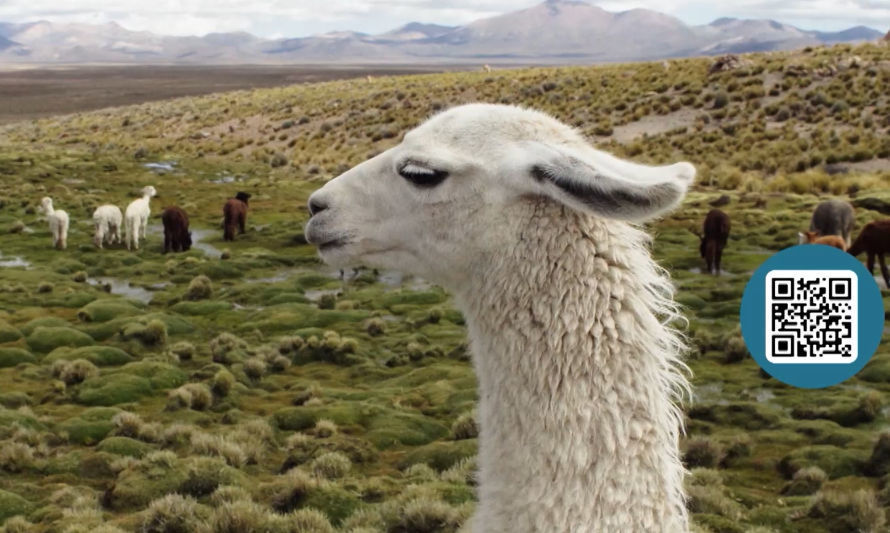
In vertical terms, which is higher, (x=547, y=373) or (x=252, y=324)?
(x=547, y=373)

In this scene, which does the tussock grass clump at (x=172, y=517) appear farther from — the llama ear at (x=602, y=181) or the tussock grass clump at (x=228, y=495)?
the llama ear at (x=602, y=181)

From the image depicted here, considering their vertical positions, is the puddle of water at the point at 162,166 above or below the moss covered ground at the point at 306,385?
above

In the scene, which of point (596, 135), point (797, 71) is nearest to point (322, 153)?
point (596, 135)

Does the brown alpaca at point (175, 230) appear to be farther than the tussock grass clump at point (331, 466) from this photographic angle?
Yes

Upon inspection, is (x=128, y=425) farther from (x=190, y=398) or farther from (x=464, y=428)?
(x=464, y=428)

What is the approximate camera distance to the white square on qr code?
5.98 metres

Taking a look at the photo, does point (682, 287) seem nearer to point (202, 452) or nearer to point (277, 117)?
point (202, 452)

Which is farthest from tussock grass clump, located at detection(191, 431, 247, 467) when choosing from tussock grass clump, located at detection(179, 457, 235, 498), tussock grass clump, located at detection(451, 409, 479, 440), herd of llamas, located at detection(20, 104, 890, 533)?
herd of llamas, located at detection(20, 104, 890, 533)

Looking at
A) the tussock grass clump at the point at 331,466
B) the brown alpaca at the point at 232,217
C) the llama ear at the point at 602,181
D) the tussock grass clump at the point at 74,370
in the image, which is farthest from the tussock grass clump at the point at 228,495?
the brown alpaca at the point at 232,217

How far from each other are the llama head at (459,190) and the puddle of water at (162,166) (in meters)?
33.7

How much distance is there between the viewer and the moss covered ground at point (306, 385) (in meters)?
6.40

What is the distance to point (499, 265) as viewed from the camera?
3.02 meters

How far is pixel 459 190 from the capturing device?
3.10 meters

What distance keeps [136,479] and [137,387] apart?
10.6 ft
